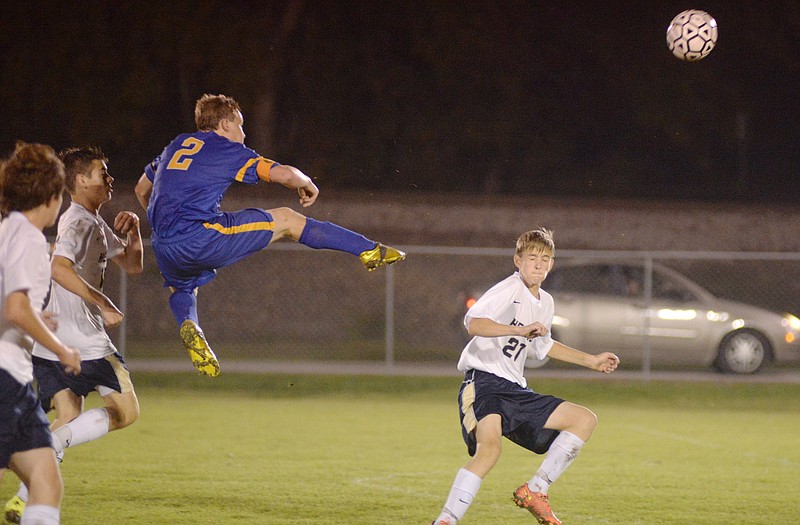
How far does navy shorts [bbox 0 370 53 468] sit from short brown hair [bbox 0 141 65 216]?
0.79 meters

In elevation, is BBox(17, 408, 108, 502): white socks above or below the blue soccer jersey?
below

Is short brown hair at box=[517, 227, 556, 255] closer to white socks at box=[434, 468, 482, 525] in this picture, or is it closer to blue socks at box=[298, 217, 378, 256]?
blue socks at box=[298, 217, 378, 256]

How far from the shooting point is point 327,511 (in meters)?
7.33

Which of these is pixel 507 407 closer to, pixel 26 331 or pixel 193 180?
pixel 193 180

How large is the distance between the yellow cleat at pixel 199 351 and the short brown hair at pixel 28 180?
190 centimetres

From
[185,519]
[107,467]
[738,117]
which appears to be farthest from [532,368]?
[738,117]

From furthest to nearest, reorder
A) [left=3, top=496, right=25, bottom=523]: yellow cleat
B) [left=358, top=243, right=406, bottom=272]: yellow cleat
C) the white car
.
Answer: the white car < [left=358, top=243, right=406, bottom=272]: yellow cleat < [left=3, top=496, right=25, bottom=523]: yellow cleat

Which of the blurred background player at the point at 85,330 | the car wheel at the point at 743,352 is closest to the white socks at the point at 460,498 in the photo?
the blurred background player at the point at 85,330

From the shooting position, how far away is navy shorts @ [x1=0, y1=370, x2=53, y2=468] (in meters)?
4.83

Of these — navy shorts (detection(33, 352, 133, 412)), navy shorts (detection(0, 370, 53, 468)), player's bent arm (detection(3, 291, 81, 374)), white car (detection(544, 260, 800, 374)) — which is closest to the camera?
player's bent arm (detection(3, 291, 81, 374))

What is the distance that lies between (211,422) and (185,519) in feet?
16.8

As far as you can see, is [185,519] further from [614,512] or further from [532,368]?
[532,368]

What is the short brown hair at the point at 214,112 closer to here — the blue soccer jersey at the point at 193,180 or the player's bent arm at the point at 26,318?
the blue soccer jersey at the point at 193,180

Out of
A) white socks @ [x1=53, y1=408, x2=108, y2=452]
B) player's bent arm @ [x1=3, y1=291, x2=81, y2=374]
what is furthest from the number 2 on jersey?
player's bent arm @ [x1=3, y1=291, x2=81, y2=374]
